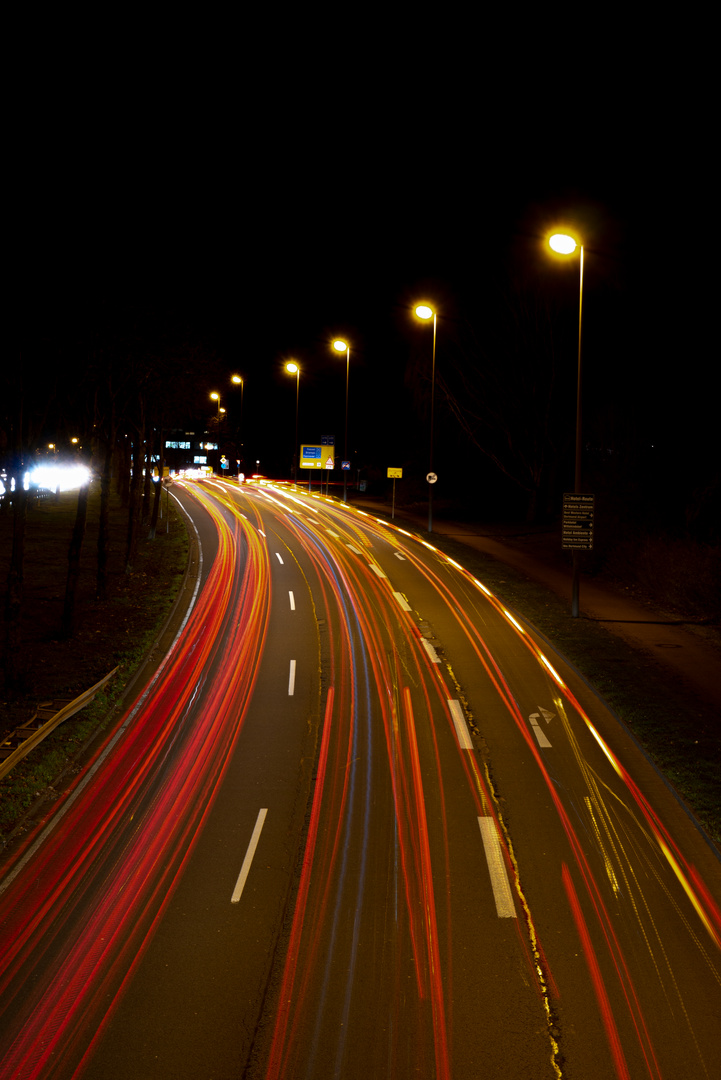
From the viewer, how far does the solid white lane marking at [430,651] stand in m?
17.5

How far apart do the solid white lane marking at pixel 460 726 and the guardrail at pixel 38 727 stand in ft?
21.7

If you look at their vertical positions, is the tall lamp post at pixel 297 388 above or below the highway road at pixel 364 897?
above

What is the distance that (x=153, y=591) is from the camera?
2566 centimetres

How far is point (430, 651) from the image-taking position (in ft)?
60.0

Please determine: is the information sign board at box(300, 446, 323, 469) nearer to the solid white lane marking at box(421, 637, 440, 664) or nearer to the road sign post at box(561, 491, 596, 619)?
the road sign post at box(561, 491, 596, 619)

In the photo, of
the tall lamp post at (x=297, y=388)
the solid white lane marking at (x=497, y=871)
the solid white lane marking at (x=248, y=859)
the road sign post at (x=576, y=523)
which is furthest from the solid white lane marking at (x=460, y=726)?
the tall lamp post at (x=297, y=388)

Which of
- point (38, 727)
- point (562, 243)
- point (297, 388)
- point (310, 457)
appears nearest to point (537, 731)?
point (38, 727)

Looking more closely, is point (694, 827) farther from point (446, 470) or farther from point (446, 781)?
point (446, 470)

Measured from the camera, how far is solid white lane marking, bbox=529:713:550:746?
41.7ft

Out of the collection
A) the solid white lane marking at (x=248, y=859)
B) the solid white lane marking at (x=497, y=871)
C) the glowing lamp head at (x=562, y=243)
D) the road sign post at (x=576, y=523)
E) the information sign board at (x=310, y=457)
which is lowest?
the solid white lane marking at (x=248, y=859)

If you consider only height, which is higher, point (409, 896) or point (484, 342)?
point (484, 342)

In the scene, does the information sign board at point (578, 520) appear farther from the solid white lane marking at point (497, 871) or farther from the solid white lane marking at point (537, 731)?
the solid white lane marking at point (497, 871)

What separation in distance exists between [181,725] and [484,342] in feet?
117

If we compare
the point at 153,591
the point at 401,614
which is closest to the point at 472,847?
the point at 401,614
